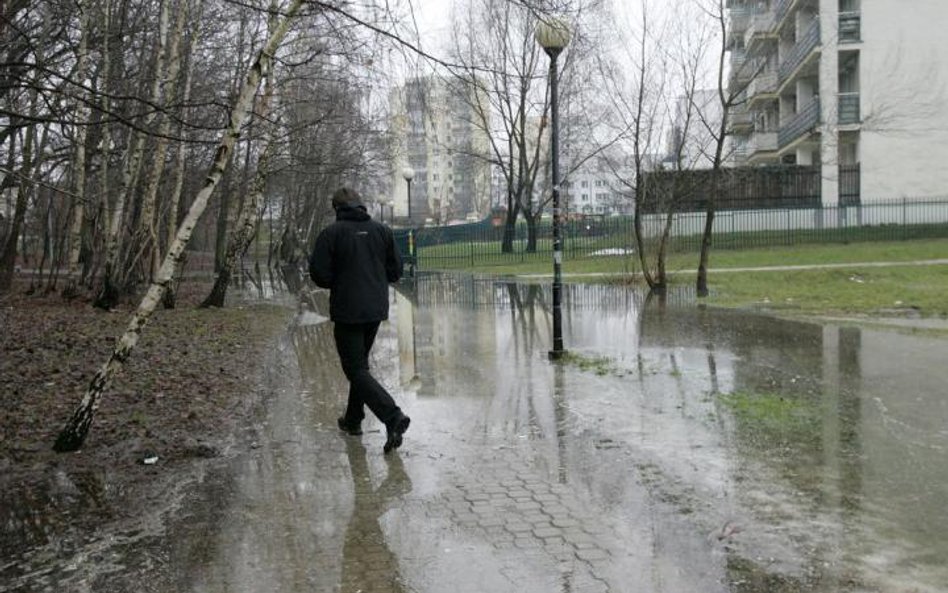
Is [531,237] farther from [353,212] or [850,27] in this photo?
[353,212]

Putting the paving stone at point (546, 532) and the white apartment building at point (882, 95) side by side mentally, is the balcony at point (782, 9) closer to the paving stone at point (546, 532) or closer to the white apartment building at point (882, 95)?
the white apartment building at point (882, 95)

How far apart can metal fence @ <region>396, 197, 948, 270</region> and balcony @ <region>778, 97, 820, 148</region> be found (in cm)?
396

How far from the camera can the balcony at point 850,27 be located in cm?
3709

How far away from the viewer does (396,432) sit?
625cm

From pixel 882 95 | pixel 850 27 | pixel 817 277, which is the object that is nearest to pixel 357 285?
pixel 817 277

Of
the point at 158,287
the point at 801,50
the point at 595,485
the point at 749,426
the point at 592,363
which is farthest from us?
the point at 801,50

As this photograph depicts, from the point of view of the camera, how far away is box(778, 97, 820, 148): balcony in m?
37.3

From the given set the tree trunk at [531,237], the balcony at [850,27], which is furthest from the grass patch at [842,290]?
the balcony at [850,27]

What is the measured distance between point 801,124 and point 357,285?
38.4 m

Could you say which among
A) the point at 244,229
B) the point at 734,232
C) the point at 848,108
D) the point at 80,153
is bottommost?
the point at 734,232

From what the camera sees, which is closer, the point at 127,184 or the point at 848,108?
the point at 127,184

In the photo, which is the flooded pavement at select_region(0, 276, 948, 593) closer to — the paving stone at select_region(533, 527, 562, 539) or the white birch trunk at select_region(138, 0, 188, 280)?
the paving stone at select_region(533, 527, 562, 539)

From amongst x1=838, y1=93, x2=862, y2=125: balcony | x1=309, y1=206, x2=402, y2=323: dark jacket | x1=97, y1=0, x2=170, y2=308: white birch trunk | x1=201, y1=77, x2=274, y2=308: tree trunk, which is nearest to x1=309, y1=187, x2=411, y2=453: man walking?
x1=309, y1=206, x2=402, y2=323: dark jacket

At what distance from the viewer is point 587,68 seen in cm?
3756
